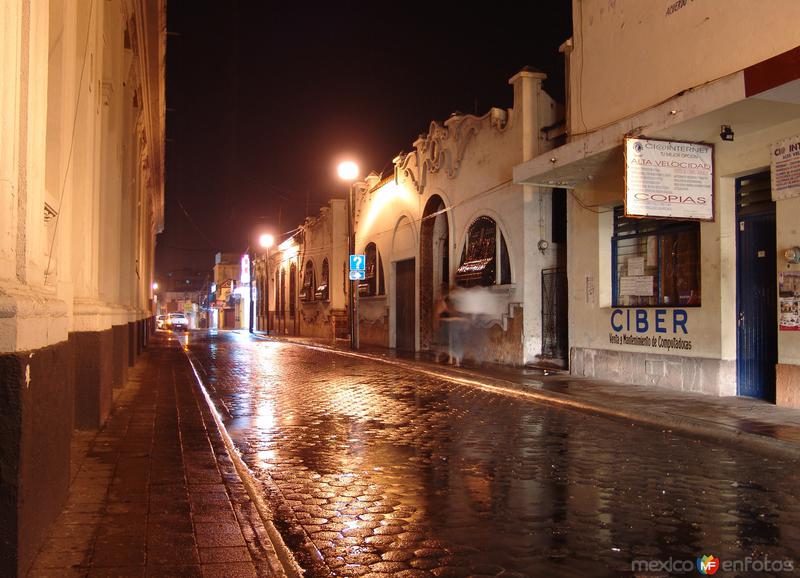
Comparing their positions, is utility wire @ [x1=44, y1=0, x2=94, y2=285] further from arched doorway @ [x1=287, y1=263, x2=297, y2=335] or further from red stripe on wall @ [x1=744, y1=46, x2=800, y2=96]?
arched doorway @ [x1=287, y1=263, x2=297, y2=335]

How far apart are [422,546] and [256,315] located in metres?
63.3

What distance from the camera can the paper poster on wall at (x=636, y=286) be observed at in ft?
45.0

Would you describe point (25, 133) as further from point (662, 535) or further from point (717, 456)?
point (717, 456)

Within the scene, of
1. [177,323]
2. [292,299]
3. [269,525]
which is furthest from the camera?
[177,323]

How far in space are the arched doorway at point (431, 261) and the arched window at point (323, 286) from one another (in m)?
13.7

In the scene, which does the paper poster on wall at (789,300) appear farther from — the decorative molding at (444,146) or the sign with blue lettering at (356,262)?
the sign with blue lettering at (356,262)

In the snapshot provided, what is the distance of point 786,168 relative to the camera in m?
10.3

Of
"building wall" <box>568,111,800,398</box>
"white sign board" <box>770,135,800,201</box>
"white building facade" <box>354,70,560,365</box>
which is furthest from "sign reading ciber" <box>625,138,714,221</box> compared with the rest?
"white building facade" <box>354,70,560,365</box>

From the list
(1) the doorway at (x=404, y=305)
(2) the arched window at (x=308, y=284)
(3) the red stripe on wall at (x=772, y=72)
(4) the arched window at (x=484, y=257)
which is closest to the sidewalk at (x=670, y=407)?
(4) the arched window at (x=484, y=257)

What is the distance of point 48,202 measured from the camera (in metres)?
5.58

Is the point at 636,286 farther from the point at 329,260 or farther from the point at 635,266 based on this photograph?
the point at 329,260

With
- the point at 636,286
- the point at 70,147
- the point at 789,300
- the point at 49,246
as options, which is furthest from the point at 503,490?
the point at 636,286

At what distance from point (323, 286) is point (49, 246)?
32057 millimetres

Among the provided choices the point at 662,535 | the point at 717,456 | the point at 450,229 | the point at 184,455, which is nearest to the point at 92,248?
the point at 184,455
